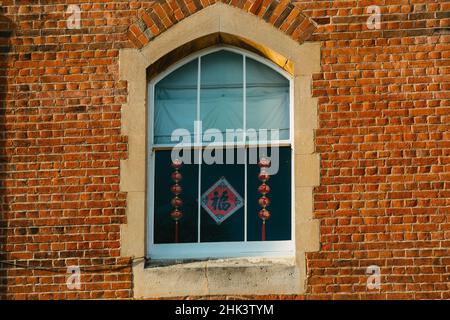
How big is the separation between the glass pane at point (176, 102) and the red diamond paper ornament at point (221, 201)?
61 cm

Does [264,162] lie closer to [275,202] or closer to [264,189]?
[264,189]

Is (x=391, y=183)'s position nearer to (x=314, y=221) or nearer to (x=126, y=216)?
(x=314, y=221)

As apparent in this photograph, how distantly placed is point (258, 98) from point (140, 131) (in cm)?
122

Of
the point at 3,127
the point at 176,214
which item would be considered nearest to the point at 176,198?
the point at 176,214

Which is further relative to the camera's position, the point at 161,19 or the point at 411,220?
the point at 161,19

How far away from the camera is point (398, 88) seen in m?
9.34

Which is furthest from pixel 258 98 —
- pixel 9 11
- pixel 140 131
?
pixel 9 11

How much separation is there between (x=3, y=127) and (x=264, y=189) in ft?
8.52

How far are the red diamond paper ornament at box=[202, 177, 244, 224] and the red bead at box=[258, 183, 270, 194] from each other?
21cm

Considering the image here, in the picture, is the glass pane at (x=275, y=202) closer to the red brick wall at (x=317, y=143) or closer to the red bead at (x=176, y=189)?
the red brick wall at (x=317, y=143)

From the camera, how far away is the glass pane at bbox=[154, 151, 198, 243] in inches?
374

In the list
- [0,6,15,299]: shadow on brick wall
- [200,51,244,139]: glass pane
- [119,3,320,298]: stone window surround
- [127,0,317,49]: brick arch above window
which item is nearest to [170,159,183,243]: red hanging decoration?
[119,3,320,298]: stone window surround

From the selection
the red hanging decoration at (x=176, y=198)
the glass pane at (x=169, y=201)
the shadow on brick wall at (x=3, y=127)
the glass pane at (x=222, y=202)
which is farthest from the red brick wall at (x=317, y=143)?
the glass pane at (x=222, y=202)

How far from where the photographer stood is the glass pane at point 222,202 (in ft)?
31.1
